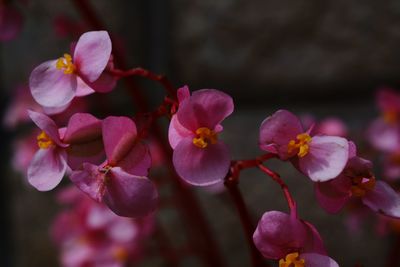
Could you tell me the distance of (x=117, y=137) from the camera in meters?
0.34

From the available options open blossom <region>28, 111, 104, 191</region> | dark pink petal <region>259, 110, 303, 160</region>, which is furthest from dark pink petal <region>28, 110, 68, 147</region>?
dark pink petal <region>259, 110, 303, 160</region>

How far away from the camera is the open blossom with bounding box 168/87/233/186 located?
1.07ft

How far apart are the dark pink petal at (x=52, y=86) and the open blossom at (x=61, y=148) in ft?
0.05

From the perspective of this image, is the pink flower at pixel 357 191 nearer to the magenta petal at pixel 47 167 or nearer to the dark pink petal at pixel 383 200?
the dark pink petal at pixel 383 200

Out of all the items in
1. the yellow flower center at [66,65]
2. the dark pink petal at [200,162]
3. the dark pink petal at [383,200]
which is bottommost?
the dark pink petal at [383,200]

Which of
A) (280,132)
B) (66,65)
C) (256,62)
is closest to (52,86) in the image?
(66,65)

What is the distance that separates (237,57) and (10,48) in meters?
0.28

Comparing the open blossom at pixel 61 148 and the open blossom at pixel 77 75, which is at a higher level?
the open blossom at pixel 77 75

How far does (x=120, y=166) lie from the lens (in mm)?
335

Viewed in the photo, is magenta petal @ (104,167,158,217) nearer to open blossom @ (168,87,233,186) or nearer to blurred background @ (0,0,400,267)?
open blossom @ (168,87,233,186)

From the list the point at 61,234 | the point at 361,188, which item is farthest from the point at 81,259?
the point at 361,188

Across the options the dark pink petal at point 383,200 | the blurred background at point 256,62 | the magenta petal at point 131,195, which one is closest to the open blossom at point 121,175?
the magenta petal at point 131,195

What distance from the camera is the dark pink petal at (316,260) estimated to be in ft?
1.05

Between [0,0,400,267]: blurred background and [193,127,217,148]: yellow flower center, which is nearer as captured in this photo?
[193,127,217,148]: yellow flower center
